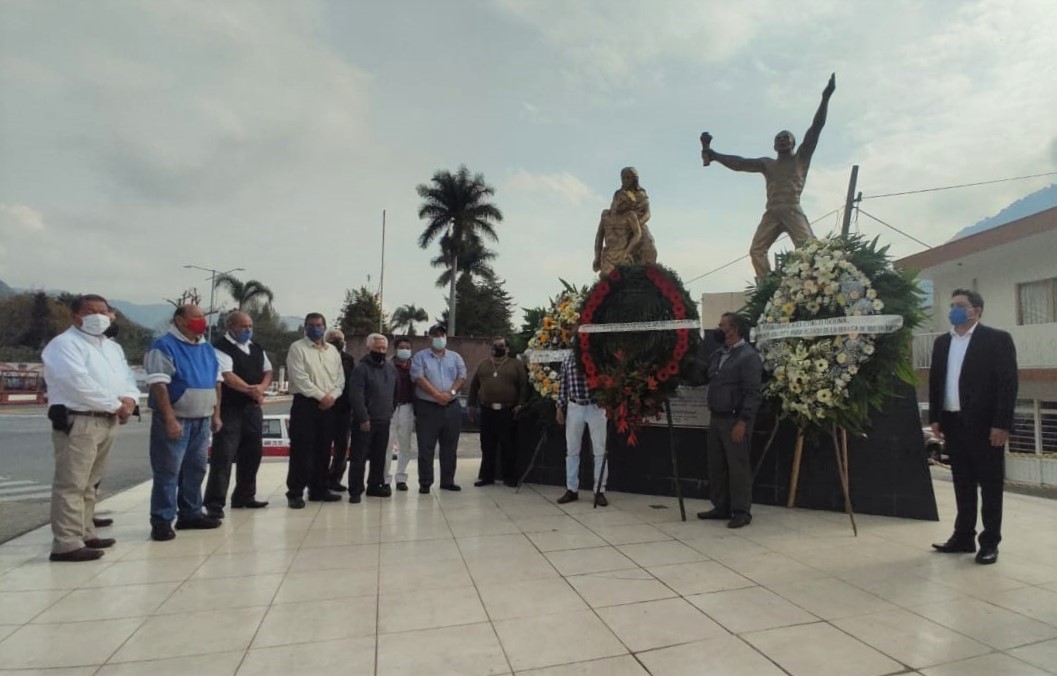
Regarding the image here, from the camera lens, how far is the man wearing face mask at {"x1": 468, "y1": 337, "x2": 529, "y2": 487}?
6648 mm

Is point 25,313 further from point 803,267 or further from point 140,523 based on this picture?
point 803,267

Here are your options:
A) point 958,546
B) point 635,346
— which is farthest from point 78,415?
point 958,546

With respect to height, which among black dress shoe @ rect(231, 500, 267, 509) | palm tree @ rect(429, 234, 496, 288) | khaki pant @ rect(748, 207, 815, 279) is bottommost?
black dress shoe @ rect(231, 500, 267, 509)

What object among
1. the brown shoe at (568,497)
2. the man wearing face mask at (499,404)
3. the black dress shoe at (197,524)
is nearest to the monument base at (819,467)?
the brown shoe at (568,497)

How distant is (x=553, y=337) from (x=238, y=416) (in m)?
3.23

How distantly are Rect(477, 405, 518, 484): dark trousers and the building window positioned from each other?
52.1 ft

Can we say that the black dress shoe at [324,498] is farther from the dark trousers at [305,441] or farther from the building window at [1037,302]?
the building window at [1037,302]

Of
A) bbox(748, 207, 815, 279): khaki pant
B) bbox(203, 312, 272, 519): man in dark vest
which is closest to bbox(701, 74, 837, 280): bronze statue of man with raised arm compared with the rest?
bbox(748, 207, 815, 279): khaki pant

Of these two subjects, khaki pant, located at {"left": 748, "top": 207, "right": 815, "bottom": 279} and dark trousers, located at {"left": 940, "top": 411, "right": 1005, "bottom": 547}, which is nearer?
dark trousers, located at {"left": 940, "top": 411, "right": 1005, "bottom": 547}

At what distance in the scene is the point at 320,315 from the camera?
19.3 ft

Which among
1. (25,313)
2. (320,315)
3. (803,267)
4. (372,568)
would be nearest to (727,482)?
(803,267)

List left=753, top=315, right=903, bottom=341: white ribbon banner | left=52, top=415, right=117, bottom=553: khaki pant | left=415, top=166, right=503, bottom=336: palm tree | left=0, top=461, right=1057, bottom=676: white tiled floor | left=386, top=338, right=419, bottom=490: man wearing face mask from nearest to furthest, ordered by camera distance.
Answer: left=0, top=461, right=1057, bottom=676: white tiled floor, left=52, top=415, right=117, bottom=553: khaki pant, left=753, top=315, right=903, bottom=341: white ribbon banner, left=386, top=338, right=419, bottom=490: man wearing face mask, left=415, top=166, right=503, bottom=336: palm tree

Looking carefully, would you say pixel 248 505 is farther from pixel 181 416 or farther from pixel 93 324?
pixel 93 324

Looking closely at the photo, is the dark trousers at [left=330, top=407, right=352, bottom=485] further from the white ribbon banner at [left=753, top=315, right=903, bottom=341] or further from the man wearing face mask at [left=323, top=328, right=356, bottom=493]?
the white ribbon banner at [left=753, top=315, right=903, bottom=341]
